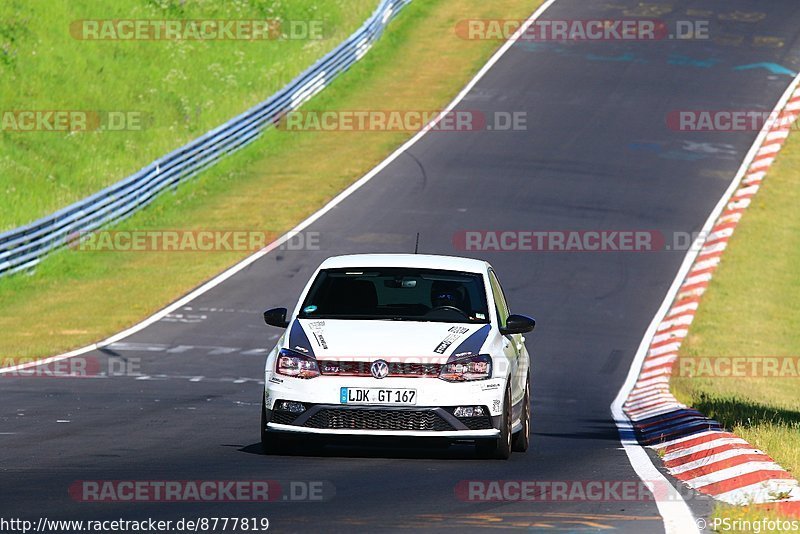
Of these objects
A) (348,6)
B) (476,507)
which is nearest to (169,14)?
(348,6)

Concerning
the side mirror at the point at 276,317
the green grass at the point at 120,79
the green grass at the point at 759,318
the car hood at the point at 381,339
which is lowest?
the green grass at the point at 759,318

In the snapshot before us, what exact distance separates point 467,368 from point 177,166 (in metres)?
23.7

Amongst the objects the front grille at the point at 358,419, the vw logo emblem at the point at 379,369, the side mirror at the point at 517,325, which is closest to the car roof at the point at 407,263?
the side mirror at the point at 517,325

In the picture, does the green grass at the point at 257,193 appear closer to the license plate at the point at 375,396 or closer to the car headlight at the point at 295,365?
the car headlight at the point at 295,365

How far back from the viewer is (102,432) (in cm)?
1305

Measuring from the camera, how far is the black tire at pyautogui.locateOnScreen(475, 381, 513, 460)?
37.8ft

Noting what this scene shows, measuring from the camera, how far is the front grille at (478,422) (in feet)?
37.0

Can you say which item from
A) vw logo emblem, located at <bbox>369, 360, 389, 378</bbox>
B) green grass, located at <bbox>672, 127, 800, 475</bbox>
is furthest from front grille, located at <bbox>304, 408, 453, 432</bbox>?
green grass, located at <bbox>672, 127, 800, 475</bbox>

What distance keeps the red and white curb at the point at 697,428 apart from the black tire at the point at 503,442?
4.00 feet

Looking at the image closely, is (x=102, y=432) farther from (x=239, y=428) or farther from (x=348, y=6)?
(x=348, y=6)

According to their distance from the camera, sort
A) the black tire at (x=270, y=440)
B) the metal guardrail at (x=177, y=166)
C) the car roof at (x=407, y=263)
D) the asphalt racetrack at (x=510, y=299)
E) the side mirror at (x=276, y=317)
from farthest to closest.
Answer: the metal guardrail at (x=177, y=166), the car roof at (x=407, y=263), the side mirror at (x=276, y=317), the black tire at (x=270, y=440), the asphalt racetrack at (x=510, y=299)

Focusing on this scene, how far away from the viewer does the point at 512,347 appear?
40.9ft

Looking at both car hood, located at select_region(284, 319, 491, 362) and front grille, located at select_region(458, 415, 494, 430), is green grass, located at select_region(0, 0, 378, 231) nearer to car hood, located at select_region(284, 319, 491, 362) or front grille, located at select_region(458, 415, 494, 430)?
car hood, located at select_region(284, 319, 491, 362)

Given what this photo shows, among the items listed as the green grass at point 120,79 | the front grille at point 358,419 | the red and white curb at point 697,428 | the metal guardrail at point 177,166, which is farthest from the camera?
the green grass at point 120,79
